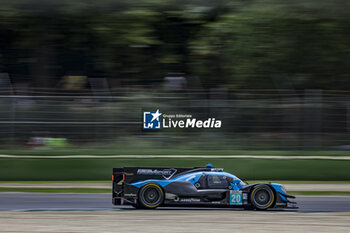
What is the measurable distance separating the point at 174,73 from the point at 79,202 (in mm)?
7646

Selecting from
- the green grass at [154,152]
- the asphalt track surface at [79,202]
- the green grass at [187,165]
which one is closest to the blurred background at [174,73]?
the green grass at [154,152]

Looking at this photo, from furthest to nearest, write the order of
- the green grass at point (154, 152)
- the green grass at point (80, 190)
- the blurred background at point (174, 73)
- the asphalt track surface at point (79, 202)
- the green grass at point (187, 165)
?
the blurred background at point (174, 73) < the green grass at point (154, 152) < the green grass at point (187, 165) < the green grass at point (80, 190) < the asphalt track surface at point (79, 202)

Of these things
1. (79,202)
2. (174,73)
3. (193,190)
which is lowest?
(79,202)

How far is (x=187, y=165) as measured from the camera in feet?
41.6

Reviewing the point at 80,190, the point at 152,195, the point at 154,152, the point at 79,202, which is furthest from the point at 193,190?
the point at 154,152

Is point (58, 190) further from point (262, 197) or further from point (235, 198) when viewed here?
point (262, 197)

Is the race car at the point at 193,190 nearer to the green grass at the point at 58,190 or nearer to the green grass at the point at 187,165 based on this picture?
the green grass at the point at 58,190

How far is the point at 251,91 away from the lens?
13.9m

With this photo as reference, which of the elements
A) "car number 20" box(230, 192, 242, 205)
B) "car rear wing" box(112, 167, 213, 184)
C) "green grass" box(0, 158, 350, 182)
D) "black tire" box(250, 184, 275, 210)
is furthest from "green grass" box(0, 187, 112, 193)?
"black tire" box(250, 184, 275, 210)

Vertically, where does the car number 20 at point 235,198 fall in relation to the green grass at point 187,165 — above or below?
below

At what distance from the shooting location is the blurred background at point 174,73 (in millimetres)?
13242

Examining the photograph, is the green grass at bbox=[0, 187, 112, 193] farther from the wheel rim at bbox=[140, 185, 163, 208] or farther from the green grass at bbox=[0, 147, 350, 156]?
the wheel rim at bbox=[140, 185, 163, 208]

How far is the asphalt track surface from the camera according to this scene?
8711mm

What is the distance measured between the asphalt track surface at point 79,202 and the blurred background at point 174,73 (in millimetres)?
2769
